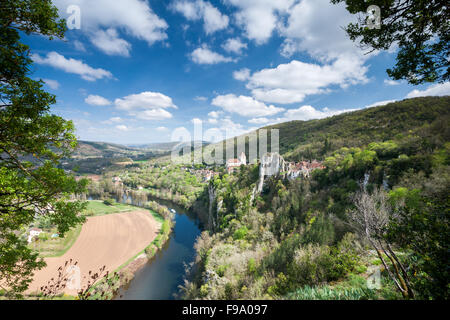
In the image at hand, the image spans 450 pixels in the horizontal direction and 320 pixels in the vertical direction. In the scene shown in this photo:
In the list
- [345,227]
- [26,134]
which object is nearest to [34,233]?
[26,134]

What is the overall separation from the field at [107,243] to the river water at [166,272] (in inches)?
151

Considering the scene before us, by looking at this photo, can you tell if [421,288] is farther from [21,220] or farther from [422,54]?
[21,220]

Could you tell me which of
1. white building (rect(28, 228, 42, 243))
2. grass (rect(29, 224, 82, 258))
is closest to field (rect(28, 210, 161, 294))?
grass (rect(29, 224, 82, 258))

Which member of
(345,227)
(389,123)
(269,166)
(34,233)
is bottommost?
(34,233)

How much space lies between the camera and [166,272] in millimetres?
25828

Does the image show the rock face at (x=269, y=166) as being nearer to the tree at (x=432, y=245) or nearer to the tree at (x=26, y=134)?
the tree at (x=432, y=245)

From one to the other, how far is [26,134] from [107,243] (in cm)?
3843

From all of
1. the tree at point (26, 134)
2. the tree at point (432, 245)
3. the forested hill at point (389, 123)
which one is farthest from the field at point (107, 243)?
the forested hill at point (389, 123)

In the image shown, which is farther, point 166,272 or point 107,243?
point 107,243

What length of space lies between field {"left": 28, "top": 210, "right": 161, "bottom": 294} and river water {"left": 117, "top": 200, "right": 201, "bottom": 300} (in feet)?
12.6

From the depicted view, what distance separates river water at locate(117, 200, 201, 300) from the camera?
71.8 ft

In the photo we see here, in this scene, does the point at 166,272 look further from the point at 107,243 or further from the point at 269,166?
the point at 269,166

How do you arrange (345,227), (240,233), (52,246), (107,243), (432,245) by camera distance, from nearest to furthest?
(432,245) < (345,227) < (240,233) < (52,246) < (107,243)
